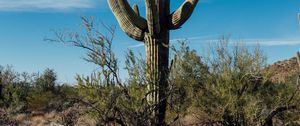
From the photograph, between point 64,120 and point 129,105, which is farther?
point 64,120

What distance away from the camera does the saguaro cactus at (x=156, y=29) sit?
32.0ft

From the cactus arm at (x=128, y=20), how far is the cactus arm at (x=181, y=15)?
64cm

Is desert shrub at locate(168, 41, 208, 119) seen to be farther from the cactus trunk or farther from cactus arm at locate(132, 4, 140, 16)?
cactus arm at locate(132, 4, 140, 16)

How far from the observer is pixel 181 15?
33.1 feet

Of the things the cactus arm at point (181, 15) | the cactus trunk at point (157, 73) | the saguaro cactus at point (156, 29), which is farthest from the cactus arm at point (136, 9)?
the cactus trunk at point (157, 73)

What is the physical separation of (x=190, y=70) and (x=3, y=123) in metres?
6.39

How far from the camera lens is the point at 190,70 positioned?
33.8ft

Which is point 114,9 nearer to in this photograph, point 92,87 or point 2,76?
point 92,87

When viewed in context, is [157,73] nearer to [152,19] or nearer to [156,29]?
[156,29]

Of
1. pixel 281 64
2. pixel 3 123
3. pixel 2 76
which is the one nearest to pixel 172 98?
pixel 3 123

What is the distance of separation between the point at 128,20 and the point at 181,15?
1194mm

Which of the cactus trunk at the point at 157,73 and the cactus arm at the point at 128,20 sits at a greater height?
the cactus arm at the point at 128,20

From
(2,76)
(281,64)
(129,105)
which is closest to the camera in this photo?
(129,105)

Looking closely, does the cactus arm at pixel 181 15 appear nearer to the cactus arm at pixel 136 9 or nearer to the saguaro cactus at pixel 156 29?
the saguaro cactus at pixel 156 29
